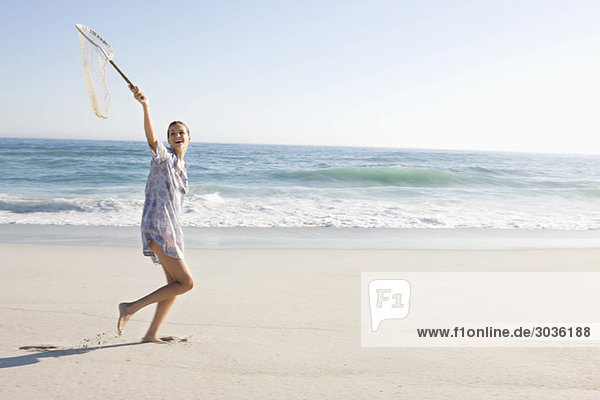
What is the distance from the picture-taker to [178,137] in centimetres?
328

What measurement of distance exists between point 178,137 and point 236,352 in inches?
60.2

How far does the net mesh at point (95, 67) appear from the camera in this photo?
10.8 ft

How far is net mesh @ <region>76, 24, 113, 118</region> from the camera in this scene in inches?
130

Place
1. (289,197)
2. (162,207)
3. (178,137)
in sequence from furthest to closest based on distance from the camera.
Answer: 1. (289,197)
2. (178,137)
3. (162,207)

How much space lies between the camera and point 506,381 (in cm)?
293

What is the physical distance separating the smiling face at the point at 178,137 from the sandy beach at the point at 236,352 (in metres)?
1.39

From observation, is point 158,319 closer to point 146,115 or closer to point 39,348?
point 39,348

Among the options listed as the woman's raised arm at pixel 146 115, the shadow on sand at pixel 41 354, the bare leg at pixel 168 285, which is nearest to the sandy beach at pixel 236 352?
the shadow on sand at pixel 41 354

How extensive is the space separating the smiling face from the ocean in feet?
22.2

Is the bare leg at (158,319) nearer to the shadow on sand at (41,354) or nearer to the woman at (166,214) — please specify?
the shadow on sand at (41,354)

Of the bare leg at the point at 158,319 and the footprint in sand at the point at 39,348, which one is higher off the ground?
the bare leg at the point at 158,319

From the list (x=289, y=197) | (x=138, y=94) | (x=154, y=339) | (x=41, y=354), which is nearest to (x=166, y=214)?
(x=138, y=94)

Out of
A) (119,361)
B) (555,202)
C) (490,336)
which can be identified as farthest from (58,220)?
(555,202)

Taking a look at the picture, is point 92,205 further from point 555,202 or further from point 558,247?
point 555,202
